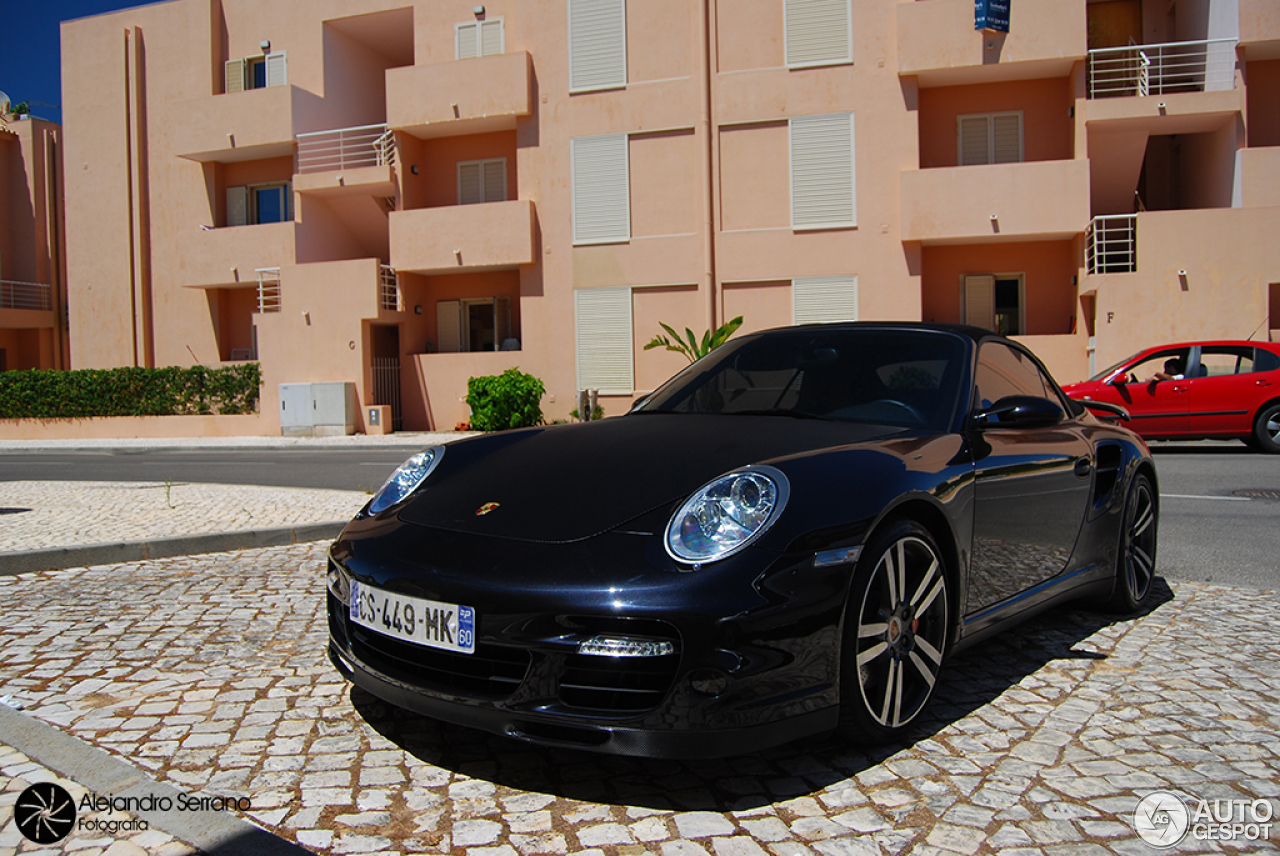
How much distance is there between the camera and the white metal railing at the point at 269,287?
23.9m

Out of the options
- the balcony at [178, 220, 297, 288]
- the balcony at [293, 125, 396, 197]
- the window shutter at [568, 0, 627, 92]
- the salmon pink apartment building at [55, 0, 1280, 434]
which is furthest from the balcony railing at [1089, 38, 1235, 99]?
the balcony at [178, 220, 297, 288]

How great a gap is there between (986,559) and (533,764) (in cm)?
173

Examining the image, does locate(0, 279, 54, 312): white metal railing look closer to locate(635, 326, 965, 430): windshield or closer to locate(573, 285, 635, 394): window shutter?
locate(573, 285, 635, 394): window shutter

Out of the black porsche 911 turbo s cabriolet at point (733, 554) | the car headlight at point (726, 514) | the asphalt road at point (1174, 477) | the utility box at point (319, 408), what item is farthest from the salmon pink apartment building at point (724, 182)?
the car headlight at point (726, 514)

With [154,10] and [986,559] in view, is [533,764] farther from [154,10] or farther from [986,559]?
[154,10]

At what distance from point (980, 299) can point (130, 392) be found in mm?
21454

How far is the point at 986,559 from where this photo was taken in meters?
3.34

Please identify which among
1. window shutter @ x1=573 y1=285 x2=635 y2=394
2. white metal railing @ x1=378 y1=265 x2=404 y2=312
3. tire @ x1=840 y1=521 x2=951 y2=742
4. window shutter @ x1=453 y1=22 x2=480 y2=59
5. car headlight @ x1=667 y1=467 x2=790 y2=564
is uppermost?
window shutter @ x1=453 y1=22 x2=480 y2=59

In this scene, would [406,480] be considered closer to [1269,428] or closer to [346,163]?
[1269,428]

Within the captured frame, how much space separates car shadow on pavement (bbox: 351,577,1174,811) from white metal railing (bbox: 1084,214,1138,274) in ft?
55.6

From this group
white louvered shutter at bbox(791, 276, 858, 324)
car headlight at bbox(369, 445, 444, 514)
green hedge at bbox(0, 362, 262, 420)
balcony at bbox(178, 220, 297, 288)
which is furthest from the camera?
balcony at bbox(178, 220, 297, 288)

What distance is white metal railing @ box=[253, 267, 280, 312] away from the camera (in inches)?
942

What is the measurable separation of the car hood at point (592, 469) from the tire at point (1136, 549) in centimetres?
190

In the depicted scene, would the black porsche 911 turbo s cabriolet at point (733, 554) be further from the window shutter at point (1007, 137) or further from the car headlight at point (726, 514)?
the window shutter at point (1007, 137)
